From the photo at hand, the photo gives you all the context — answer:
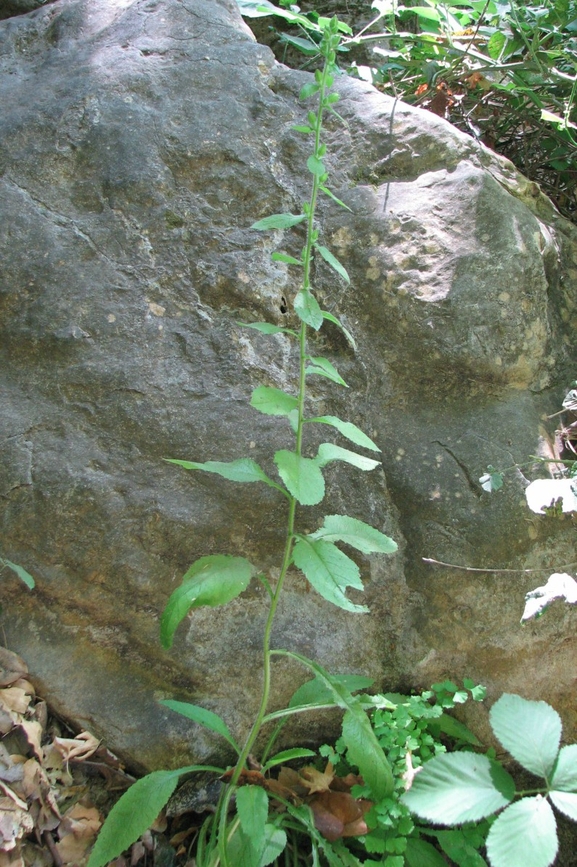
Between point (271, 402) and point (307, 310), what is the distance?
0.22m

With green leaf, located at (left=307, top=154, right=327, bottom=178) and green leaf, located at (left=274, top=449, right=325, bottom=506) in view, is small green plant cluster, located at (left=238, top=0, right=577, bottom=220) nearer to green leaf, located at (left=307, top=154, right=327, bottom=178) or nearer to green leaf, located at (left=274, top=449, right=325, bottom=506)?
green leaf, located at (left=307, top=154, right=327, bottom=178)

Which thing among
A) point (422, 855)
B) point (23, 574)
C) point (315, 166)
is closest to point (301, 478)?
point (315, 166)

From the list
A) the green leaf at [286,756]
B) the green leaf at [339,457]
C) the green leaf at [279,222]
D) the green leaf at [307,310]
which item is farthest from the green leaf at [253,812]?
the green leaf at [279,222]

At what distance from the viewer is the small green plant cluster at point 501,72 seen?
2762 mm

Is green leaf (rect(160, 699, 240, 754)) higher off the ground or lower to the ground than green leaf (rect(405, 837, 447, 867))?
higher

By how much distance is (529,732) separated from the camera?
4.27 feet

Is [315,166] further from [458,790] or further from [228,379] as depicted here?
[458,790]

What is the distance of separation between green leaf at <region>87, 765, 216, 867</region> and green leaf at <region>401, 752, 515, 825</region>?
0.55 metres

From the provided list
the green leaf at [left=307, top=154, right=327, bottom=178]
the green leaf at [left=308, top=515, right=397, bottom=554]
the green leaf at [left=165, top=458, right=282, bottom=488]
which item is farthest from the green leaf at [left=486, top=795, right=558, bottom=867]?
the green leaf at [left=307, top=154, right=327, bottom=178]

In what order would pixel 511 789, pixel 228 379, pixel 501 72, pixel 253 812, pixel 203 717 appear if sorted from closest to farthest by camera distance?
pixel 511 789
pixel 253 812
pixel 203 717
pixel 228 379
pixel 501 72

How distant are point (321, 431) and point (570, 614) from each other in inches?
34.9

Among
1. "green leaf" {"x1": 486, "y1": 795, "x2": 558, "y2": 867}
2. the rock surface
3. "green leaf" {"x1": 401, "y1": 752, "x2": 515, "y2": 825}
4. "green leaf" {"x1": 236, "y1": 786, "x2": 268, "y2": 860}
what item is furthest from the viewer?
the rock surface

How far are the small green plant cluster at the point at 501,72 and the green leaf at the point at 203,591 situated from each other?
7.10ft

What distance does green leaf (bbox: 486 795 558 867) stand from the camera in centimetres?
115
